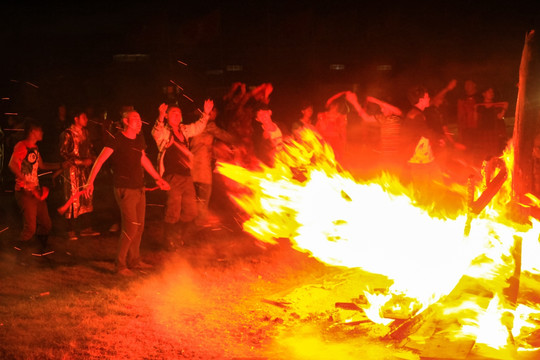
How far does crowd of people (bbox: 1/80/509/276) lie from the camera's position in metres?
7.45

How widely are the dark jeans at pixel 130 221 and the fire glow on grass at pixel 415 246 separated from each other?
1763mm

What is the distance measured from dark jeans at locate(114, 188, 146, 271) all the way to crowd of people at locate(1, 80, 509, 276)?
0.01 metres

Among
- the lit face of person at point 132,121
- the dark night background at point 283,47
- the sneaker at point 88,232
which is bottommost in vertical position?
the sneaker at point 88,232

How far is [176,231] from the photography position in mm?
8906

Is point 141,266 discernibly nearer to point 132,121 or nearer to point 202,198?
point 132,121

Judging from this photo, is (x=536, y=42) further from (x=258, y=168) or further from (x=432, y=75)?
(x=432, y=75)

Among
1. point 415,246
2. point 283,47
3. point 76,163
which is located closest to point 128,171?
point 76,163

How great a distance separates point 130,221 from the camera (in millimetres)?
7363

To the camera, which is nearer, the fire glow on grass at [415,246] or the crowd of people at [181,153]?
the fire glow on grass at [415,246]

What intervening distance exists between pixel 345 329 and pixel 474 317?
1.22m

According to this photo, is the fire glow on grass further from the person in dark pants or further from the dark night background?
the dark night background

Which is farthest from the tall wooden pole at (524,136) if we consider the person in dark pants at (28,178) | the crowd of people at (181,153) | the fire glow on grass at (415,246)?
the person in dark pants at (28,178)

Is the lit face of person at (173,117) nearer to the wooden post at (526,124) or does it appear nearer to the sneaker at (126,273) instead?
the sneaker at (126,273)

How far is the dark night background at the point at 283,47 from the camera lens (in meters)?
16.8
